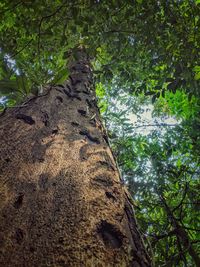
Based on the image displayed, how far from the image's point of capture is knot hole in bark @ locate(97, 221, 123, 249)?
1.03 m

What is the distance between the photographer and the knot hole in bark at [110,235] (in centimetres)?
103

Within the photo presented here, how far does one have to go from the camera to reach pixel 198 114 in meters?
5.29

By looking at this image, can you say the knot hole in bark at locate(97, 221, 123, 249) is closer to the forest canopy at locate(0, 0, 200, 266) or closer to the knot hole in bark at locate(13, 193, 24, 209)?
the knot hole in bark at locate(13, 193, 24, 209)

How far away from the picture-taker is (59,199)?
3.76ft

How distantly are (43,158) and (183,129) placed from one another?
441 cm

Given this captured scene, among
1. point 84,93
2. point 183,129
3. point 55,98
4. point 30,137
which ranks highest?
point 183,129

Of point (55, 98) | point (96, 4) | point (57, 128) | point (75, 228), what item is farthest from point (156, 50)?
point (75, 228)

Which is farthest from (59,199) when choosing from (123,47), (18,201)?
(123,47)

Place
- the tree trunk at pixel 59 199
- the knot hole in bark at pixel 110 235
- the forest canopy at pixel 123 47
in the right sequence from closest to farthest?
the tree trunk at pixel 59 199, the knot hole in bark at pixel 110 235, the forest canopy at pixel 123 47

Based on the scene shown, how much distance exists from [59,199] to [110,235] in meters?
0.27

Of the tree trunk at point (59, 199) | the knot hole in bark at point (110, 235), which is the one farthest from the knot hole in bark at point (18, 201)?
the knot hole in bark at point (110, 235)

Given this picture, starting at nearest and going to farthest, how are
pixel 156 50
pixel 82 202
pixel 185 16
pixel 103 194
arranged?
pixel 82 202 < pixel 103 194 < pixel 185 16 < pixel 156 50

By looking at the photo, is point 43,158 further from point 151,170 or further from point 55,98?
point 151,170

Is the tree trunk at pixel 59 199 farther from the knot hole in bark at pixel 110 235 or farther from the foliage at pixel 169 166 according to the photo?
the foliage at pixel 169 166
